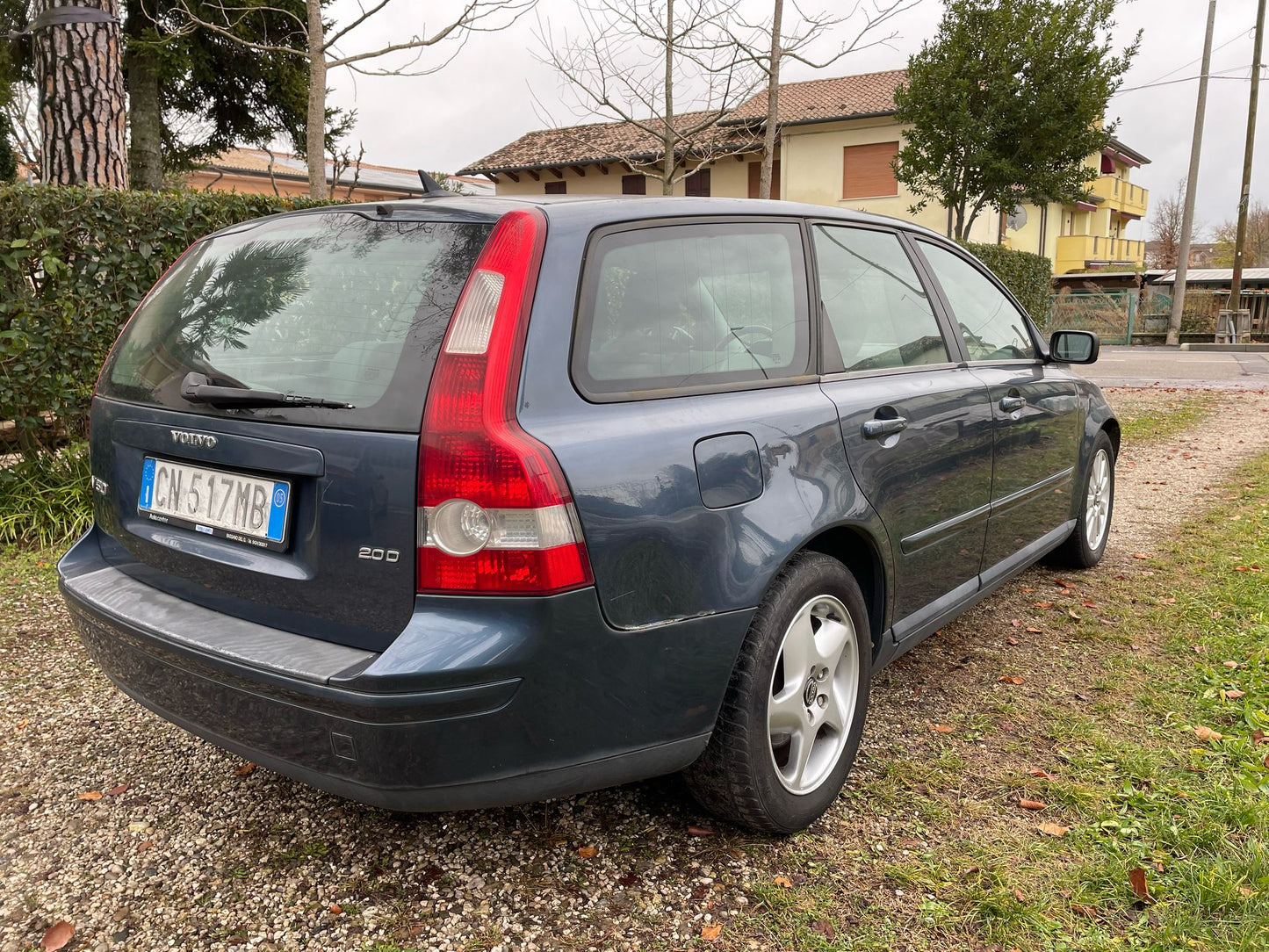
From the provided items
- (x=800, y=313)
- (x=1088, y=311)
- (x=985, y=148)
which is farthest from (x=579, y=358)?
(x=1088, y=311)

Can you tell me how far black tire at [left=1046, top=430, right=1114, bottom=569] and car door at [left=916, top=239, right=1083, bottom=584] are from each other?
1.15 feet

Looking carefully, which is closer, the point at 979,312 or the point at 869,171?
the point at 979,312

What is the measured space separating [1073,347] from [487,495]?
3.34m

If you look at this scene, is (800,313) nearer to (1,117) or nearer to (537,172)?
(1,117)

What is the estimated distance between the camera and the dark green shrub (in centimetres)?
507

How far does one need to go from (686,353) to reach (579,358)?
361 mm

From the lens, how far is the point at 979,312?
373 centimetres

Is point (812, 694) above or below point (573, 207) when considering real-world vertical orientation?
below

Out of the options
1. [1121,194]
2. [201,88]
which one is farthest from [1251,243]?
[201,88]

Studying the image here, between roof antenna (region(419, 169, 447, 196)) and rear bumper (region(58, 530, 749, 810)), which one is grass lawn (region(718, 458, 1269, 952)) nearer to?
rear bumper (region(58, 530, 749, 810))

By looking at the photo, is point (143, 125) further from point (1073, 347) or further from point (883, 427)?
point (883, 427)

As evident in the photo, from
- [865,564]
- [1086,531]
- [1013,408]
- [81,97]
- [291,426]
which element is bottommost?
[1086,531]

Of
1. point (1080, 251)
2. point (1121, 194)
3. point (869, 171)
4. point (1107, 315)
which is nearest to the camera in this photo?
point (1107, 315)

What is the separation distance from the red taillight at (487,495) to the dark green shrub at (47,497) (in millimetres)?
4010
